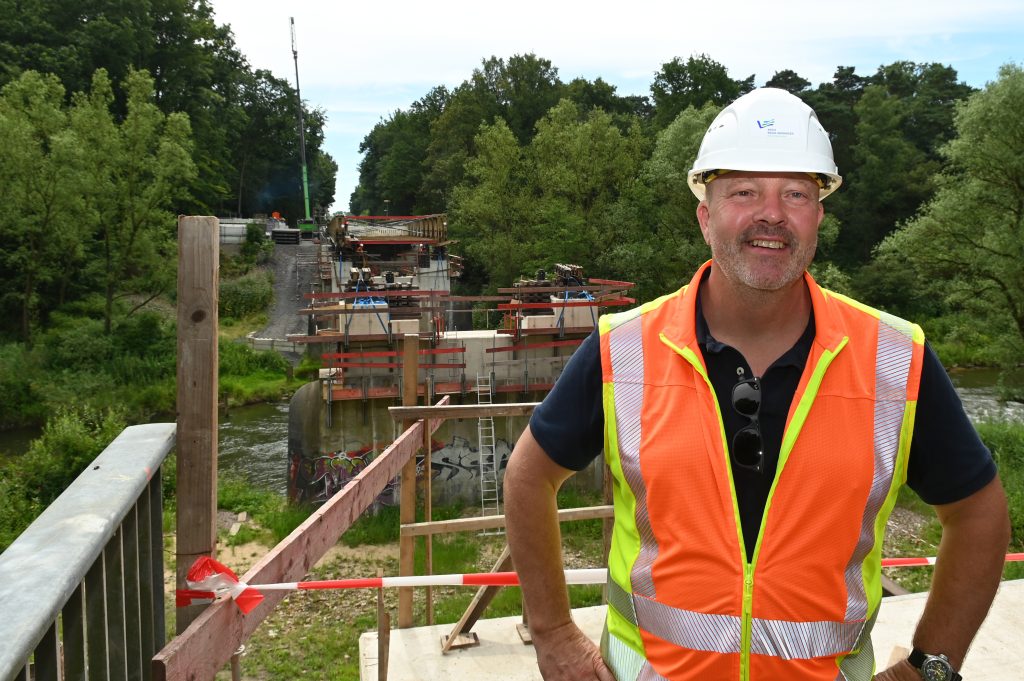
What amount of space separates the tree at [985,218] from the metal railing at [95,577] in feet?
79.2

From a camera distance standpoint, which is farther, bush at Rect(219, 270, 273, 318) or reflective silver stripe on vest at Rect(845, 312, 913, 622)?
bush at Rect(219, 270, 273, 318)

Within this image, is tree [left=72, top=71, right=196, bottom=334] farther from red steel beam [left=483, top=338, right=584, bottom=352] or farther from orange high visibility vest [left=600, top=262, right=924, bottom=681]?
orange high visibility vest [left=600, top=262, right=924, bottom=681]

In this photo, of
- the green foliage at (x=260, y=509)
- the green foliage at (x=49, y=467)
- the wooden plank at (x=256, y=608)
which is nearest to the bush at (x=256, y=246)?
the green foliage at (x=260, y=509)

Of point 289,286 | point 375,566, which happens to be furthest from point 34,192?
point 375,566

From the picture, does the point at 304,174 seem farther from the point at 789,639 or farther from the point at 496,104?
the point at 789,639

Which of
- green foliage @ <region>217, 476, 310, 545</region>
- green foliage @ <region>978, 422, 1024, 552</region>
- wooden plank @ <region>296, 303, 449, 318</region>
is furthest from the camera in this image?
wooden plank @ <region>296, 303, 449, 318</region>

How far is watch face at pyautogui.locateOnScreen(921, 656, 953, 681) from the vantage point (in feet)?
7.16

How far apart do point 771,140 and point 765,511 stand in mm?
970

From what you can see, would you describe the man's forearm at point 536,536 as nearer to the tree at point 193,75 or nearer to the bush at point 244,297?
the tree at point 193,75

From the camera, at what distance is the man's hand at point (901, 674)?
2.21m

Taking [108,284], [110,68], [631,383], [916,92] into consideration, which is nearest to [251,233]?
[110,68]

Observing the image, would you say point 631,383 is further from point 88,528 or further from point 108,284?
point 108,284

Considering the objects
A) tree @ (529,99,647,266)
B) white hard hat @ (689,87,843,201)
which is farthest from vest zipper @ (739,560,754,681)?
tree @ (529,99,647,266)

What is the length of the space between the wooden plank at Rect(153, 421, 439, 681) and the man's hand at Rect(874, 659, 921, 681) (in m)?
1.84
